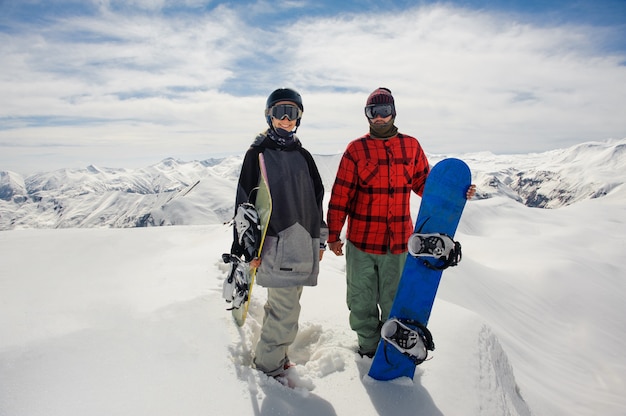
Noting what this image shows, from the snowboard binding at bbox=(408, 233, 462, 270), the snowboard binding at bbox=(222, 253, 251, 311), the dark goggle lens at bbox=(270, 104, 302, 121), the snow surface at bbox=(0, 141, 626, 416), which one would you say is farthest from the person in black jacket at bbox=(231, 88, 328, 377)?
the snowboard binding at bbox=(408, 233, 462, 270)

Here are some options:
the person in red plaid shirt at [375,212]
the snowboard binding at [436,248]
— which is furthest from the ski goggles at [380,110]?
the snowboard binding at [436,248]

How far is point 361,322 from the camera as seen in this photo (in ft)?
14.3

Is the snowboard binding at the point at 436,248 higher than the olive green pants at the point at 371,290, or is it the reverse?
the snowboard binding at the point at 436,248

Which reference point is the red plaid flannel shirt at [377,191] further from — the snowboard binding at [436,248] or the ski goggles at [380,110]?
the snowboard binding at [436,248]

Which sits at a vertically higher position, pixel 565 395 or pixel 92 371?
pixel 92 371

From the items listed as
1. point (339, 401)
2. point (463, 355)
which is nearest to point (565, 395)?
point (463, 355)

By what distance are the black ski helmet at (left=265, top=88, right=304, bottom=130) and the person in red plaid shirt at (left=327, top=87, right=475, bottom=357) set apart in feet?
3.41

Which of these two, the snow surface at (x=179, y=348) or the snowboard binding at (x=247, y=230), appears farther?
the snowboard binding at (x=247, y=230)

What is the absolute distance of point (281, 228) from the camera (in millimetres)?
3566

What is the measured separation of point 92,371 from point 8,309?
6.06 ft

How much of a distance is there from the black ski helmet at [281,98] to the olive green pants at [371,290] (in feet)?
6.71

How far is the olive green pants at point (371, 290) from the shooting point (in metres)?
4.34

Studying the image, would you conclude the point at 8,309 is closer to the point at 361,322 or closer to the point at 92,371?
the point at 92,371

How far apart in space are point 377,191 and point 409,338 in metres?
1.78
